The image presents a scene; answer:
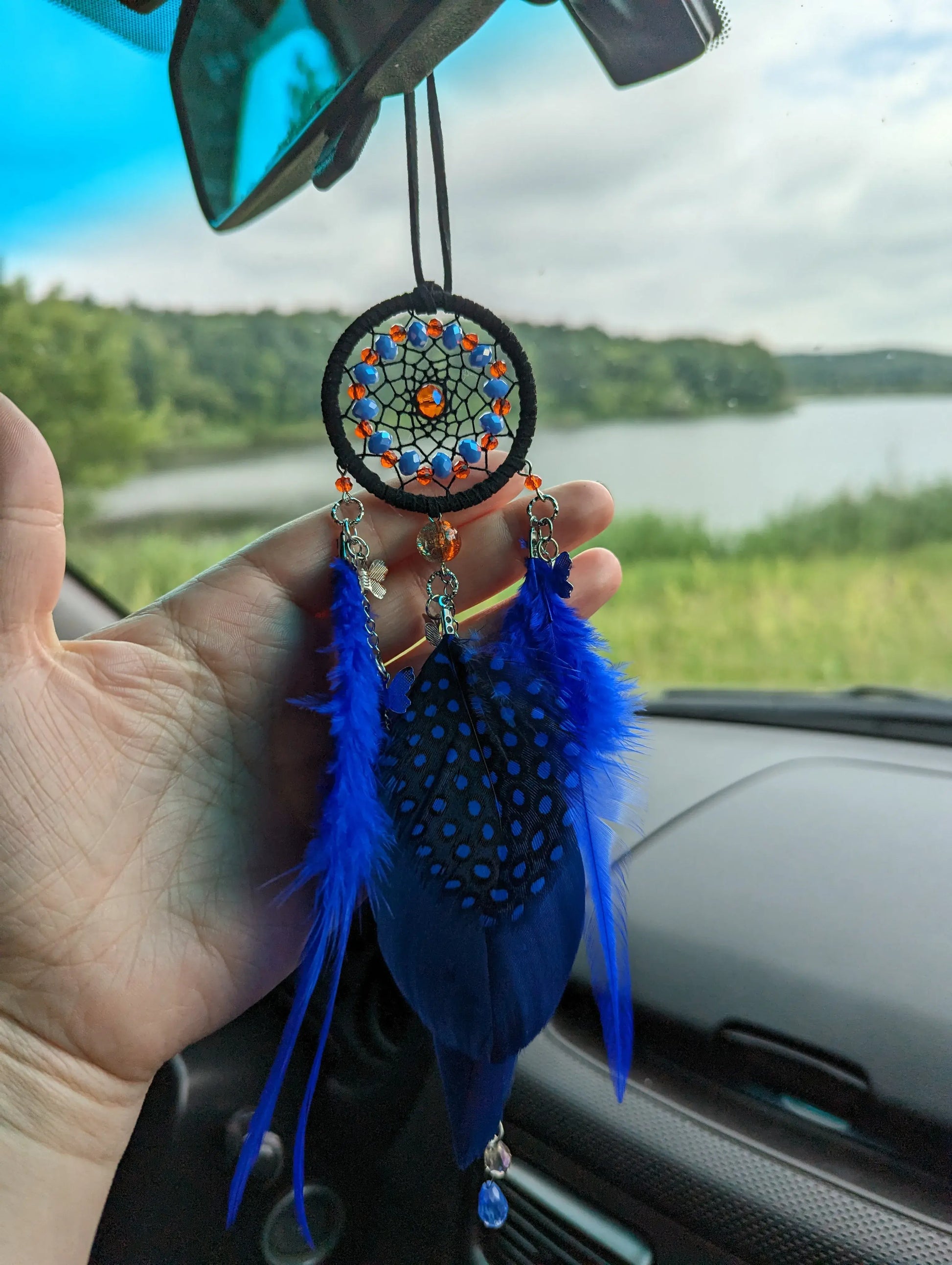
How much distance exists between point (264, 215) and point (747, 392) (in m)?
0.93

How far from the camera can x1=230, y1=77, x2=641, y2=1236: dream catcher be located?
1038mm

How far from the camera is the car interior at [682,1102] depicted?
1147mm

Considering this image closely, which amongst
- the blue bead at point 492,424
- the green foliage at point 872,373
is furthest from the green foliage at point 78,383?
the green foliage at point 872,373

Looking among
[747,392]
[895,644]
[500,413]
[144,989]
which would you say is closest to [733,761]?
[895,644]

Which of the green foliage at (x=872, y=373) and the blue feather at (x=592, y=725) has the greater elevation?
the green foliage at (x=872, y=373)

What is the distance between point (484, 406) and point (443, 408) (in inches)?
1.9

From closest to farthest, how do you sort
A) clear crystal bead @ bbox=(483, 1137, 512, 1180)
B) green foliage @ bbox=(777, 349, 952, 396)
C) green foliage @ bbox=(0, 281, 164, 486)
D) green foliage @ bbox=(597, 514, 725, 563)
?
clear crystal bead @ bbox=(483, 1137, 512, 1180) → green foliage @ bbox=(777, 349, 952, 396) → green foliage @ bbox=(0, 281, 164, 486) → green foliage @ bbox=(597, 514, 725, 563)

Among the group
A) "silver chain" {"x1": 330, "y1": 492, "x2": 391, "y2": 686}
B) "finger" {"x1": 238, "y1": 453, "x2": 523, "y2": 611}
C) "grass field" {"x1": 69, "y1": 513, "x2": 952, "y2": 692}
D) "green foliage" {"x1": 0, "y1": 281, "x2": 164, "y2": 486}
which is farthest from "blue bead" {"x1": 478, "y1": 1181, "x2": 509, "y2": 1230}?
"green foliage" {"x1": 0, "y1": 281, "x2": 164, "y2": 486}

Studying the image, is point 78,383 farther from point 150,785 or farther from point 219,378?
point 150,785

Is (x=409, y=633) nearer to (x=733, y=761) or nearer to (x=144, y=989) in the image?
(x=144, y=989)

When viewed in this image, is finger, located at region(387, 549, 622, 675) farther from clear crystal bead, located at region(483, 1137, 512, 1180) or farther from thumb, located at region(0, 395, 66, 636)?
clear crystal bead, located at region(483, 1137, 512, 1180)

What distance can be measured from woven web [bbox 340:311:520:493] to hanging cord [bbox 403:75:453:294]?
5cm

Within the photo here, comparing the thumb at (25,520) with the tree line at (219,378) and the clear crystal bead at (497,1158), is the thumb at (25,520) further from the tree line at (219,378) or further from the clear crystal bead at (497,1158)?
the clear crystal bead at (497,1158)

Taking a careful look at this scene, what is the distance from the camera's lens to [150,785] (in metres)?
1.12
